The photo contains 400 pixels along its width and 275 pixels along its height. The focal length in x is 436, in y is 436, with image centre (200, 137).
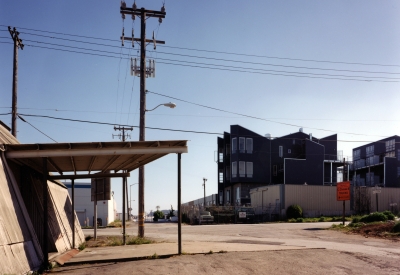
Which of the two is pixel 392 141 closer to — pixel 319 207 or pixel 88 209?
pixel 319 207

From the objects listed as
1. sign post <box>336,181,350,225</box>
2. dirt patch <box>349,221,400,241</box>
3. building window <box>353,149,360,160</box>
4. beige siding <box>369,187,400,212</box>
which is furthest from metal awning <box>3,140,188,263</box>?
building window <box>353,149,360,160</box>

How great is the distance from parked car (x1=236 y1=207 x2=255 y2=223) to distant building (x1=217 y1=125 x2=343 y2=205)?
12617 mm

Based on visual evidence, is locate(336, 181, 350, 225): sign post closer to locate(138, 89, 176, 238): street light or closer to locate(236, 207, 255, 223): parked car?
locate(236, 207, 255, 223): parked car

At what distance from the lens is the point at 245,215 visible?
144ft

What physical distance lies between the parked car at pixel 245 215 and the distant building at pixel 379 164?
69.9 feet

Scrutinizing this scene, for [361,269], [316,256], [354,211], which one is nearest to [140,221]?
[316,256]

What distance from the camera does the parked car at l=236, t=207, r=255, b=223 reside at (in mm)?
44031

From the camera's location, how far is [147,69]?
2373 cm

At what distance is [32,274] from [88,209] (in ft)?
166

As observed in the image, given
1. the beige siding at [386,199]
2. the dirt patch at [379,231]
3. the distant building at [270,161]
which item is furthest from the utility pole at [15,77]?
the beige siding at [386,199]

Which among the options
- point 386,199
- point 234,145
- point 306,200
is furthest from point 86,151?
point 234,145

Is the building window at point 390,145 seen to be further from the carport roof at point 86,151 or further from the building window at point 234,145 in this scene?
the carport roof at point 86,151

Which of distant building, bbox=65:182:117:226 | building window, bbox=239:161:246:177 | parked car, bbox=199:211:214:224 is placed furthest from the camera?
building window, bbox=239:161:246:177

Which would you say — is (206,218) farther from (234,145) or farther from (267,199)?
(234,145)
